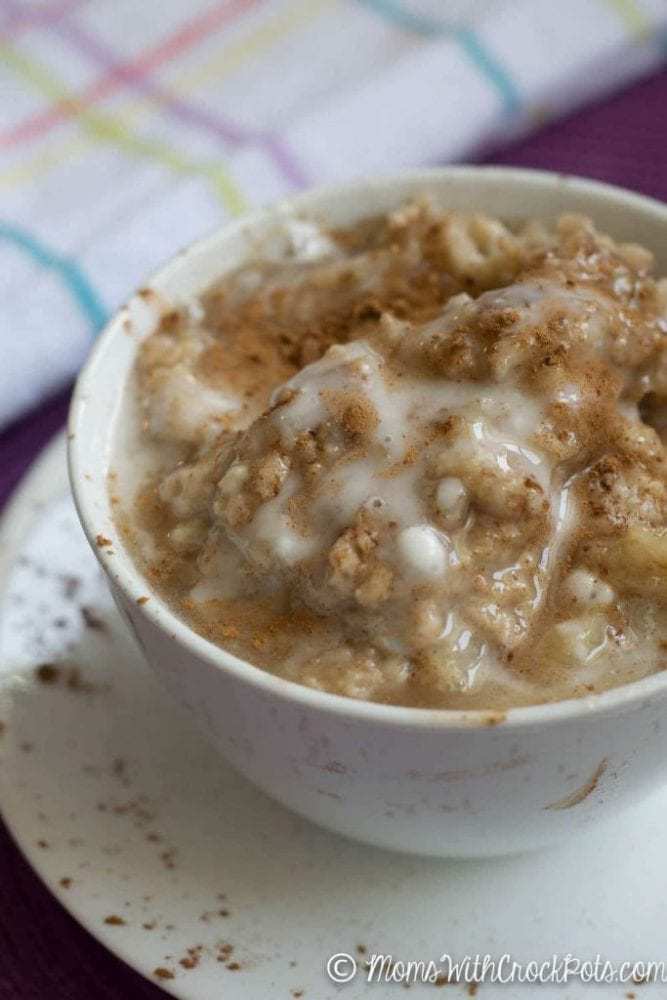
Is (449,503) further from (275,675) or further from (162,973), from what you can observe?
(162,973)

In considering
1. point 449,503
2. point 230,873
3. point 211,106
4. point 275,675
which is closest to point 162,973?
point 230,873

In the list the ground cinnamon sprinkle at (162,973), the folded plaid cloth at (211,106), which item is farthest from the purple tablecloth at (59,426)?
the ground cinnamon sprinkle at (162,973)

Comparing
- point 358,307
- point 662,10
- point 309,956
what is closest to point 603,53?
point 662,10

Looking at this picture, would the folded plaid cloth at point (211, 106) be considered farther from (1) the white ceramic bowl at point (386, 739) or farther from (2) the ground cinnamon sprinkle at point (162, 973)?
(2) the ground cinnamon sprinkle at point (162, 973)

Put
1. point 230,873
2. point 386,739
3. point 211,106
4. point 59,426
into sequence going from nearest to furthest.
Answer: point 386,739 → point 230,873 → point 59,426 → point 211,106

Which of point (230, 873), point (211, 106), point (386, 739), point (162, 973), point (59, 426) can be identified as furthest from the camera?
point (211, 106)

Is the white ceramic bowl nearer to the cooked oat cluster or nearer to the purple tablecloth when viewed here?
the cooked oat cluster
